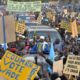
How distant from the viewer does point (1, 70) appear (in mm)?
8789

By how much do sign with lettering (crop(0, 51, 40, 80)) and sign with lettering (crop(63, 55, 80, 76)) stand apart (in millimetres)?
1099

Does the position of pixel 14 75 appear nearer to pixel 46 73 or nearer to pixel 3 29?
pixel 46 73

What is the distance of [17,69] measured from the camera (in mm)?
8703

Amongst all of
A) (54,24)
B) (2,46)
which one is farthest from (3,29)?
(54,24)

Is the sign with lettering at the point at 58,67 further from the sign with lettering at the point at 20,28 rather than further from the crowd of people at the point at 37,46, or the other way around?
the sign with lettering at the point at 20,28

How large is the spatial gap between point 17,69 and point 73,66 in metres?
1.29

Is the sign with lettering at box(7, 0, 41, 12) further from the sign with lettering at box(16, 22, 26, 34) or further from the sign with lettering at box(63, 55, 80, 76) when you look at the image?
the sign with lettering at box(63, 55, 80, 76)

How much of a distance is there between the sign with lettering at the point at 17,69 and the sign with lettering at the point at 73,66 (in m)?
1.10

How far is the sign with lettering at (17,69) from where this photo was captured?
8.42 m

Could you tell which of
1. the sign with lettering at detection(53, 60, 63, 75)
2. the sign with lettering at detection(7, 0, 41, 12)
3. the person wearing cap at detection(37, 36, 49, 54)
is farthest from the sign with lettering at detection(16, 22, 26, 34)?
the sign with lettering at detection(53, 60, 63, 75)

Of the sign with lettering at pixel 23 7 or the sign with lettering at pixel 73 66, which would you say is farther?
the sign with lettering at pixel 23 7

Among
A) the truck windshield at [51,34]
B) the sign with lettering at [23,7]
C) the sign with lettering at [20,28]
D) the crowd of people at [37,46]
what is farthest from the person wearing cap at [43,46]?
the sign with lettering at [23,7]

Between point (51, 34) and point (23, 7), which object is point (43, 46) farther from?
point (23, 7)

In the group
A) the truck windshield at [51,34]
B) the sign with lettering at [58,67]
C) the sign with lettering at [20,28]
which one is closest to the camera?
the sign with lettering at [58,67]
